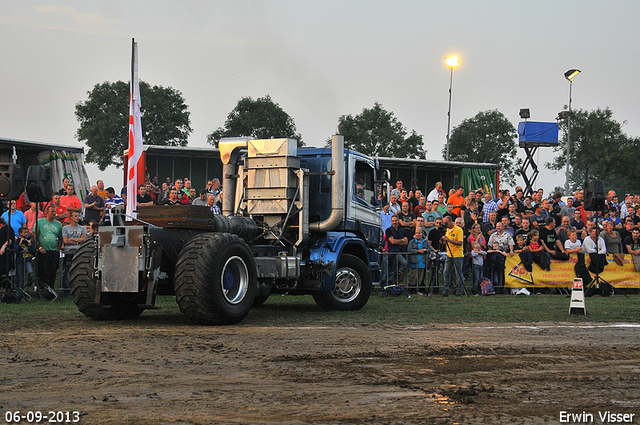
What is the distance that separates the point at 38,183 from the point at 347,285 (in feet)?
19.7

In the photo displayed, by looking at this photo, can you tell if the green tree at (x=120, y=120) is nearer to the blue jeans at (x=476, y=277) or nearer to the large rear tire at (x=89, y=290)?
the blue jeans at (x=476, y=277)

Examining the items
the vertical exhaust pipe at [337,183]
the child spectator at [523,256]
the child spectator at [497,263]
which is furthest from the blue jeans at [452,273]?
the vertical exhaust pipe at [337,183]

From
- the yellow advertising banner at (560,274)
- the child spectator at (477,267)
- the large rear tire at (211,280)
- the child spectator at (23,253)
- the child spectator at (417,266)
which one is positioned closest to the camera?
the large rear tire at (211,280)

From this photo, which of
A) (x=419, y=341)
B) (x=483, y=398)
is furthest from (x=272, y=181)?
(x=483, y=398)

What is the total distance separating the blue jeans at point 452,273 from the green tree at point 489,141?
66451 mm

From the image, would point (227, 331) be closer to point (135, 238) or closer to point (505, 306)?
point (135, 238)

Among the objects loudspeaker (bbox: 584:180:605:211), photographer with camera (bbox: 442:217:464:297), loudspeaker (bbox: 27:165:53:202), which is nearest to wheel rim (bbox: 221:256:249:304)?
loudspeaker (bbox: 27:165:53:202)

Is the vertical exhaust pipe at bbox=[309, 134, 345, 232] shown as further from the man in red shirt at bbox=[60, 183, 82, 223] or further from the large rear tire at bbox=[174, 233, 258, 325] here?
the man in red shirt at bbox=[60, 183, 82, 223]

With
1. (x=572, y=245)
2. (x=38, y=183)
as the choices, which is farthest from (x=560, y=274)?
(x=38, y=183)

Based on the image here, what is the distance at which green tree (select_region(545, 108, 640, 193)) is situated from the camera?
216ft

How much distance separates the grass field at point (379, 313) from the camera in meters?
11.2

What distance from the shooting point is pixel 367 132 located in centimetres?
6638

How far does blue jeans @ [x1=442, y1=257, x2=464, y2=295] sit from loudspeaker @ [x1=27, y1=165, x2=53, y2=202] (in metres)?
9.40

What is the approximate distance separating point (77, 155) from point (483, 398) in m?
18.2
